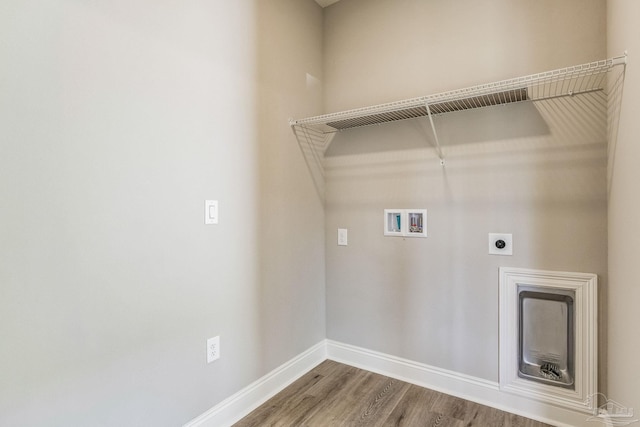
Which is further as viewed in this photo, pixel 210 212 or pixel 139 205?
pixel 210 212

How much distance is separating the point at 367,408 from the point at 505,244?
122 centimetres

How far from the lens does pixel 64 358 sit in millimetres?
1134

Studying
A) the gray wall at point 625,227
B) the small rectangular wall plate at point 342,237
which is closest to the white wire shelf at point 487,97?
the gray wall at point 625,227

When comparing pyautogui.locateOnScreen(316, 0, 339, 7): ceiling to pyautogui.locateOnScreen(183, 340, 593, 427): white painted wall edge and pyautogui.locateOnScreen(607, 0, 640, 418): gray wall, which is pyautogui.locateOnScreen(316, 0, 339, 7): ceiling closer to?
pyautogui.locateOnScreen(607, 0, 640, 418): gray wall

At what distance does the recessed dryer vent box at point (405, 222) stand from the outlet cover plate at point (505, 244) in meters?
0.38

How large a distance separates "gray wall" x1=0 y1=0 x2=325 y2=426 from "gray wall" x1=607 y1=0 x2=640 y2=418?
5.45 feet

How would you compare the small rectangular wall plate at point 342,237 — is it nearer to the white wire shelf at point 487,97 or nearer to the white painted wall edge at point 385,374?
the white wire shelf at point 487,97

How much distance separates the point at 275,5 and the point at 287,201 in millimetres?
1245

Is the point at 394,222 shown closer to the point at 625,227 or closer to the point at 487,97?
the point at 487,97

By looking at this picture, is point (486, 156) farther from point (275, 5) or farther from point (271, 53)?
point (275, 5)

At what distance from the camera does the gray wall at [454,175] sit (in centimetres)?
164

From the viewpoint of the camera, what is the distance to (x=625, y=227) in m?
1.25

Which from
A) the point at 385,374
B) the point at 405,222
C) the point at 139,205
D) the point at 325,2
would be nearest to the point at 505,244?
→ the point at 405,222

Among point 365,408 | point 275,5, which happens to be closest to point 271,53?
point 275,5
